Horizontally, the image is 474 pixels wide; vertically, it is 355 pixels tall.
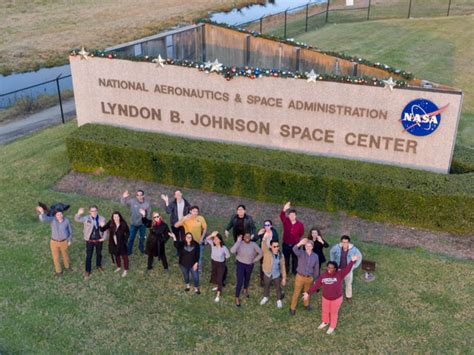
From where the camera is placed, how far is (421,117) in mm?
11570

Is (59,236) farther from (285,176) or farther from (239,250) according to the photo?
(285,176)

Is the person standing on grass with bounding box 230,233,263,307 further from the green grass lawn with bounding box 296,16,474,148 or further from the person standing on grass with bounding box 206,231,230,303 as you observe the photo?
the green grass lawn with bounding box 296,16,474,148

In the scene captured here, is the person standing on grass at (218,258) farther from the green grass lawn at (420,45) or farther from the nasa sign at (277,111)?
the green grass lawn at (420,45)

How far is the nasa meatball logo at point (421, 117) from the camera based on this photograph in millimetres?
11430

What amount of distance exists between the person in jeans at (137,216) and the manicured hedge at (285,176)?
2.63m

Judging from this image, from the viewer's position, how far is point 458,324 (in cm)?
855

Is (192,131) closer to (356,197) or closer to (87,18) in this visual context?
(356,197)

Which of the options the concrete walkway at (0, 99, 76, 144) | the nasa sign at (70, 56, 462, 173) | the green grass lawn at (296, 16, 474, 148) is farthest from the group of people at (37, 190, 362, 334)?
the green grass lawn at (296, 16, 474, 148)

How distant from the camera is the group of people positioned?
841cm

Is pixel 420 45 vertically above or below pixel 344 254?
below

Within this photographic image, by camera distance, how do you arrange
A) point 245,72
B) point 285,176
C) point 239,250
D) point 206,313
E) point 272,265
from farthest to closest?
point 245,72 < point 285,176 < point 206,313 < point 239,250 < point 272,265

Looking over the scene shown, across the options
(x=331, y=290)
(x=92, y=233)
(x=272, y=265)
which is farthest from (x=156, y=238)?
(x=331, y=290)

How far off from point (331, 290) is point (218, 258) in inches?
76.8

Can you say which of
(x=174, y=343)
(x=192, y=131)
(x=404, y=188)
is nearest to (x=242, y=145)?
(x=192, y=131)
